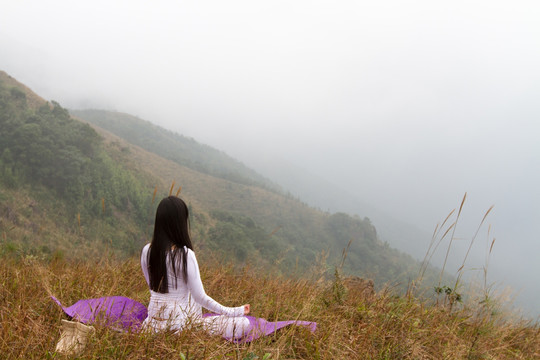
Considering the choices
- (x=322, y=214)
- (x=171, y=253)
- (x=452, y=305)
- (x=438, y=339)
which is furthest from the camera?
(x=322, y=214)

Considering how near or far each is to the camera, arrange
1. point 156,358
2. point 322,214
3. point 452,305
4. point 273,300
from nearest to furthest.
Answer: point 156,358 → point 273,300 → point 452,305 → point 322,214

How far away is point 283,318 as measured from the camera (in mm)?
2701

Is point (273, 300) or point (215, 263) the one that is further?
point (215, 263)

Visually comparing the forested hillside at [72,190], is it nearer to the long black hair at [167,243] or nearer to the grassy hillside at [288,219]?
the long black hair at [167,243]

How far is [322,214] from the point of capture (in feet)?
352

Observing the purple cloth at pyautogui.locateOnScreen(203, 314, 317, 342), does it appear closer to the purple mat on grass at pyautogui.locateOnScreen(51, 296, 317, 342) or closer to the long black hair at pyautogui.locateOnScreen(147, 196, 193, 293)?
the purple mat on grass at pyautogui.locateOnScreen(51, 296, 317, 342)

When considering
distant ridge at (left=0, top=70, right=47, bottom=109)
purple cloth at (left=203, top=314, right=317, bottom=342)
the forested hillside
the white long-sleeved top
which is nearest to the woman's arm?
the white long-sleeved top

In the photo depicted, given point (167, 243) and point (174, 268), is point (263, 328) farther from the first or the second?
point (167, 243)

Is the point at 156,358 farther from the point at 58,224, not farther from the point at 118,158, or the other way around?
the point at 118,158

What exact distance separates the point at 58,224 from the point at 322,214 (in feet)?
265

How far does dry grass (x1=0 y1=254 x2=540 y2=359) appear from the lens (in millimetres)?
1857

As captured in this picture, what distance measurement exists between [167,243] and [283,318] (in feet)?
3.73

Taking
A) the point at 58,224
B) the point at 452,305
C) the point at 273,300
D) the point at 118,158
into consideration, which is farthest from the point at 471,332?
the point at 118,158

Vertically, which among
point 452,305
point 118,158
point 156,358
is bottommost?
point 118,158
